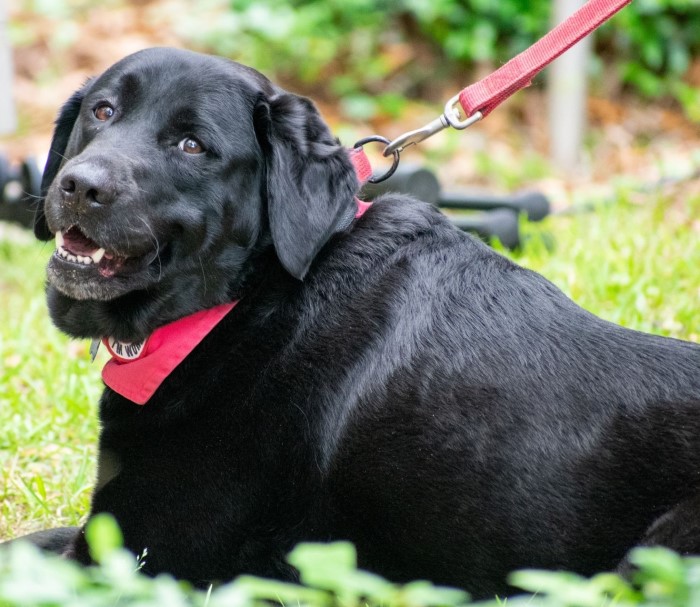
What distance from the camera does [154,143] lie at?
248cm

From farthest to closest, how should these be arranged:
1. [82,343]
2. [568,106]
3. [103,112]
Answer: [568,106] → [82,343] → [103,112]

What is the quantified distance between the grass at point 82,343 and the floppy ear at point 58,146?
0.39 meters

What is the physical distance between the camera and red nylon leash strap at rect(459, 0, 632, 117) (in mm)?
2777

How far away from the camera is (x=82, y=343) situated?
413cm

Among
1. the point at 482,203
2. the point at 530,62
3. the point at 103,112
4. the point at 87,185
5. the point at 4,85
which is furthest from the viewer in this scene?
the point at 4,85

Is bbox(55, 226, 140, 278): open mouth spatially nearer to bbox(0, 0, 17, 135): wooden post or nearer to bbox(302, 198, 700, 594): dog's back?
bbox(302, 198, 700, 594): dog's back

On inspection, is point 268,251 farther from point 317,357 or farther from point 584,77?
point 584,77

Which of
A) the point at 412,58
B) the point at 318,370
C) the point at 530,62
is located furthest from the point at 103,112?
the point at 412,58

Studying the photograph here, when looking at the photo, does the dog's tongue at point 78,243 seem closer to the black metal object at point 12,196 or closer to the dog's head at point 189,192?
the dog's head at point 189,192

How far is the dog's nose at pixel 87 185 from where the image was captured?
2.34 meters

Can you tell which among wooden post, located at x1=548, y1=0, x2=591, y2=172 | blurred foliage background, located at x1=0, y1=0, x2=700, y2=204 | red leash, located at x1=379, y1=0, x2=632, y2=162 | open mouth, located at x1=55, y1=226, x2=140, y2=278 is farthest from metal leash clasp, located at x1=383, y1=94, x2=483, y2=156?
blurred foliage background, located at x1=0, y1=0, x2=700, y2=204

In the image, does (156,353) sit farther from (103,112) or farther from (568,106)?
(568,106)

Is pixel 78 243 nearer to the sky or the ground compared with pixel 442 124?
nearer to the ground

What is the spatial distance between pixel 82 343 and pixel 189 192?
6.09ft
